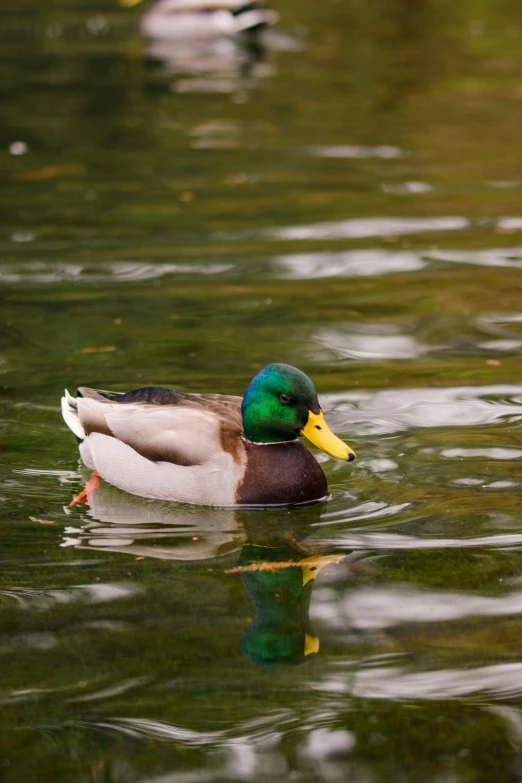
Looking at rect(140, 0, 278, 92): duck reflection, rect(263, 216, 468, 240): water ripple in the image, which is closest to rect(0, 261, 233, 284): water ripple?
rect(263, 216, 468, 240): water ripple

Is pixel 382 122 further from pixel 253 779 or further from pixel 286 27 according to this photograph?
pixel 253 779

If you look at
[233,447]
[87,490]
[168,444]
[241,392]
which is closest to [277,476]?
[233,447]

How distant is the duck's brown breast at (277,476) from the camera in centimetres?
595

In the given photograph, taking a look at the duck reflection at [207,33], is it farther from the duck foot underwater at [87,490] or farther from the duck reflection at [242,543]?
the duck reflection at [242,543]

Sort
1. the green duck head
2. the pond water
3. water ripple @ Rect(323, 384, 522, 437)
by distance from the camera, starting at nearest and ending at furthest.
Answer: the pond water
the green duck head
water ripple @ Rect(323, 384, 522, 437)

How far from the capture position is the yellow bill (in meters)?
5.86

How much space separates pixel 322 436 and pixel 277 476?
0.90ft

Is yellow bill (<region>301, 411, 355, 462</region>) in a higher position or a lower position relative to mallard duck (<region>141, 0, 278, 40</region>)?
higher

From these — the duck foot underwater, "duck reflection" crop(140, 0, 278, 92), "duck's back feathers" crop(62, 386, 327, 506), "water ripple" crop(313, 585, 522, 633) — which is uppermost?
"duck's back feathers" crop(62, 386, 327, 506)

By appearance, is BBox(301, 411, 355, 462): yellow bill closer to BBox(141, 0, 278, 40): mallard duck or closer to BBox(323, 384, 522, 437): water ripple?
BBox(323, 384, 522, 437): water ripple

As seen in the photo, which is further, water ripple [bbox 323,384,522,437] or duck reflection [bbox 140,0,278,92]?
duck reflection [bbox 140,0,278,92]

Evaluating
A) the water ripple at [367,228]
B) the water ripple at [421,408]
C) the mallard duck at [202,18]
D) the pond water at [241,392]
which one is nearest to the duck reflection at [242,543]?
the pond water at [241,392]

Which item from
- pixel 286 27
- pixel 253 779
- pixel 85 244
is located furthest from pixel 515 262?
pixel 286 27

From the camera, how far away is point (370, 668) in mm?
4609
